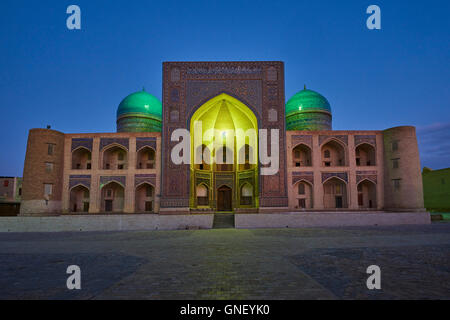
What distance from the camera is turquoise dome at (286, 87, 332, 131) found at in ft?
87.1

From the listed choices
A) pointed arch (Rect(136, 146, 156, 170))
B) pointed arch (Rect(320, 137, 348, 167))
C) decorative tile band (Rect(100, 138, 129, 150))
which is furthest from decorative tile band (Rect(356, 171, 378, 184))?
decorative tile band (Rect(100, 138, 129, 150))

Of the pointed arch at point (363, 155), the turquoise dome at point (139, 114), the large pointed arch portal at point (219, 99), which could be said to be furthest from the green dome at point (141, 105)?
the pointed arch at point (363, 155)

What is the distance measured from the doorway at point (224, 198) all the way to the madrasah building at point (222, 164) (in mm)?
85

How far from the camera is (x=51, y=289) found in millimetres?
3980

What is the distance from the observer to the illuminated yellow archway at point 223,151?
74.7 feet

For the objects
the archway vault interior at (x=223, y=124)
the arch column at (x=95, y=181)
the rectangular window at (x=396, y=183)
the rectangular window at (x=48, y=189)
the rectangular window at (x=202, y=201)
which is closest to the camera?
the rectangular window at (x=48, y=189)

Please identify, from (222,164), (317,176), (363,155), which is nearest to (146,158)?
(222,164)

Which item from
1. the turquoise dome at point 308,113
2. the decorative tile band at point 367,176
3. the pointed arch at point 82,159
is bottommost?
the decorative tile band at point 367,176

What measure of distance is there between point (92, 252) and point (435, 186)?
30.0m

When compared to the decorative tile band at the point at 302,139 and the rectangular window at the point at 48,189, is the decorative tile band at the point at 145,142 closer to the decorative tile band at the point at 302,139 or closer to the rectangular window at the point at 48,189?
the rectangular window at the point at 48,189

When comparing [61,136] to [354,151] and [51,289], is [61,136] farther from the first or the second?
[354,151]

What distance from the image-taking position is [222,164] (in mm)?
24453

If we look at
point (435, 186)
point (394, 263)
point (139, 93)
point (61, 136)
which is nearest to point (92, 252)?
point (394, 263)

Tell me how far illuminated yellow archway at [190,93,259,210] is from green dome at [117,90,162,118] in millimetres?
6262
